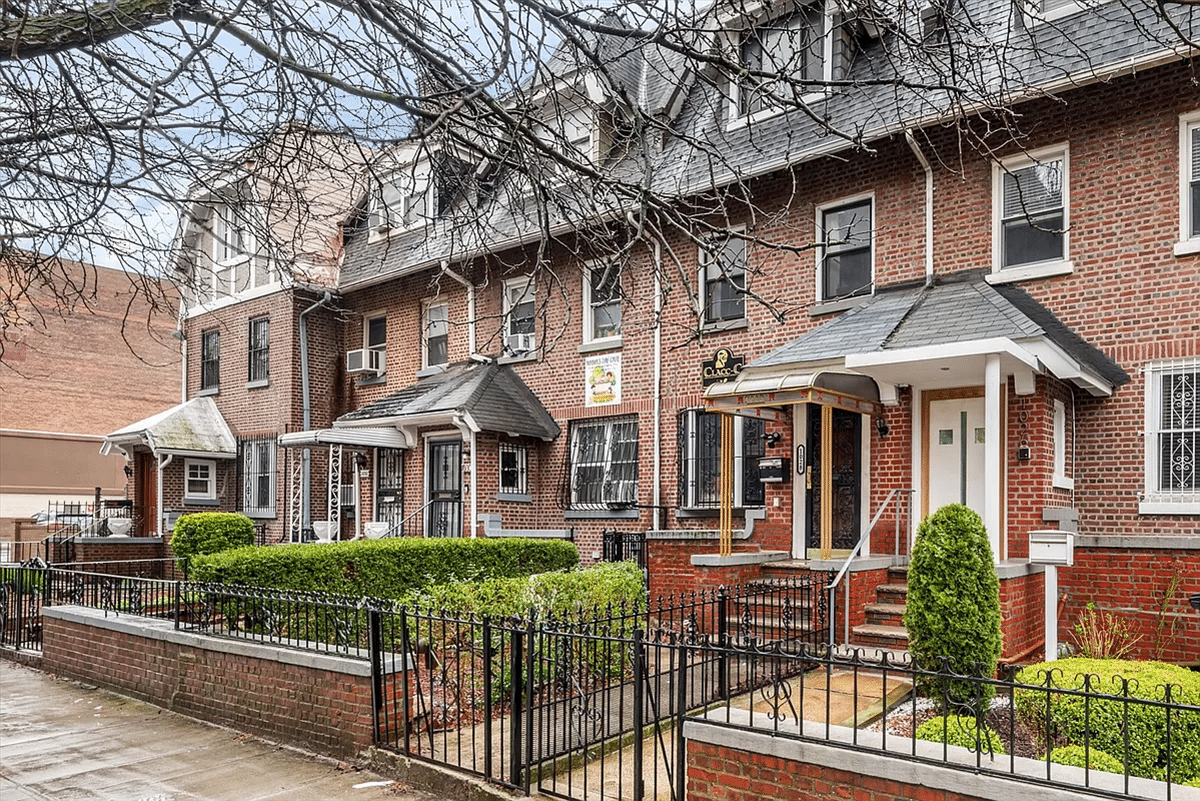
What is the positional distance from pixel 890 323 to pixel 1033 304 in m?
1.77

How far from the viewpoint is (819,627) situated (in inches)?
423

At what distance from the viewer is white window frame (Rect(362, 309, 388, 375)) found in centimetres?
→ 2089

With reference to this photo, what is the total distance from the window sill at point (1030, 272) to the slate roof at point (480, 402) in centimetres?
803

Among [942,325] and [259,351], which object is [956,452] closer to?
[942,325]

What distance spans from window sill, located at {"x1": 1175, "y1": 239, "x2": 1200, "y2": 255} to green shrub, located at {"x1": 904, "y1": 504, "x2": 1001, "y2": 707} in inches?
200

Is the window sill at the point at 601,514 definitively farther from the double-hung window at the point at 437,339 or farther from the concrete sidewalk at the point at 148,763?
the concrete sidewalk at the point at 148,763

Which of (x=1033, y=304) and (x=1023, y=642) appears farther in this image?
(x=1033, y=304)

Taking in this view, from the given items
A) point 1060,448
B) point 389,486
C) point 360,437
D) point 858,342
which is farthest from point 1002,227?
point 389,486

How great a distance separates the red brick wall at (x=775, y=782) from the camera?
16.5ft

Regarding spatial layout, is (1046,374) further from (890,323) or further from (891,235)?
(891,235)

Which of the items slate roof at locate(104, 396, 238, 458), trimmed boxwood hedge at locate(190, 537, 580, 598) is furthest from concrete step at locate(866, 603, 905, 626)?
slate roof at locate(104, 396, 238, 458)

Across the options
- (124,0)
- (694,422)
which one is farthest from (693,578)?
(124,0)

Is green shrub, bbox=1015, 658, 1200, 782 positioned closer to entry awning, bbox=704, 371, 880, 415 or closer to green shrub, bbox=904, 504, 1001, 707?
green shrub, bbox=904, 504, 1001, 707

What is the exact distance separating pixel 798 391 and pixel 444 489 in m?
8.85
